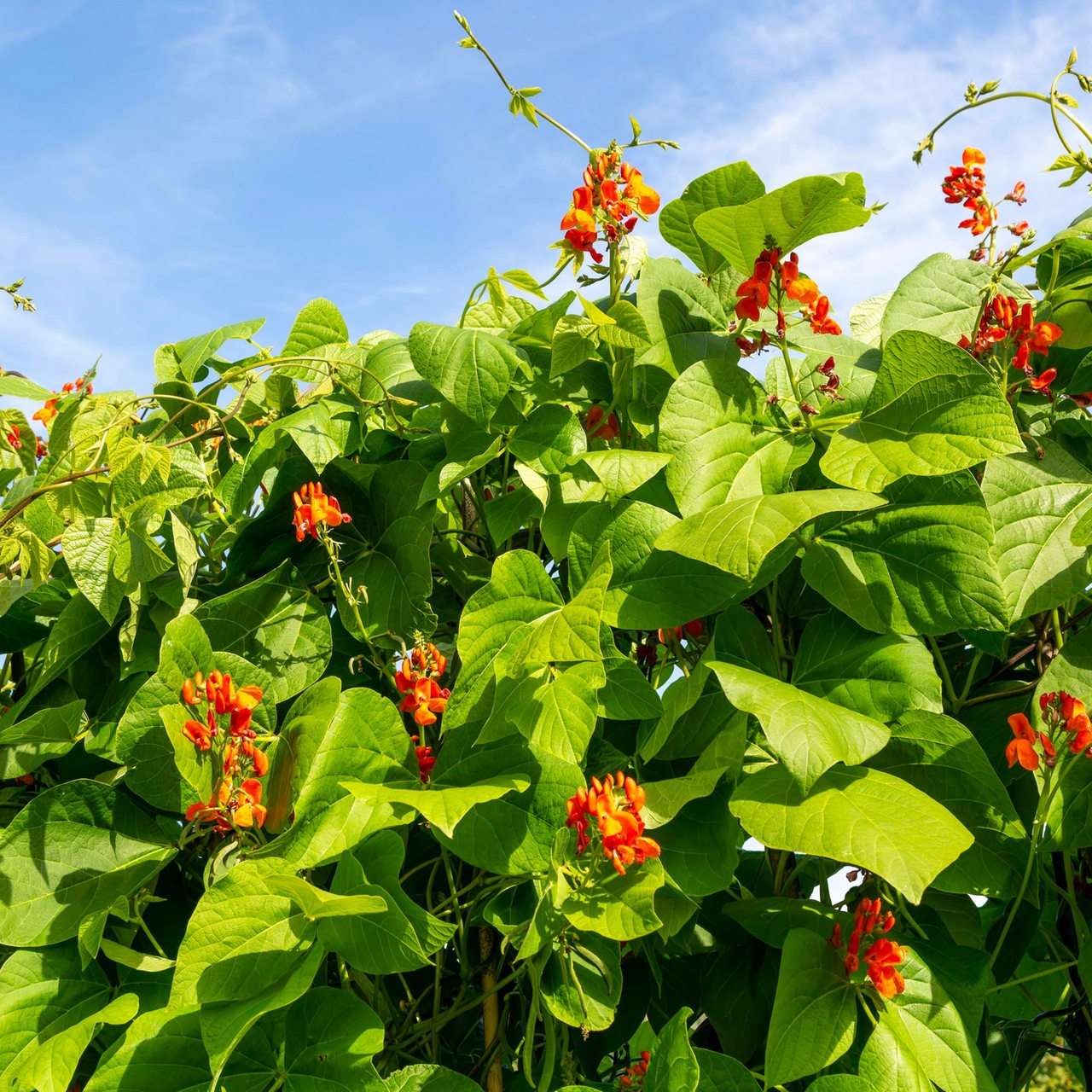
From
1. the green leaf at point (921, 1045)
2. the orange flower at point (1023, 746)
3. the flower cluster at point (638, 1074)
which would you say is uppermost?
the orange flower at point (1023, 746)

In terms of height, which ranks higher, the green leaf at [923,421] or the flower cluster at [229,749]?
the green leaf at [923,421]

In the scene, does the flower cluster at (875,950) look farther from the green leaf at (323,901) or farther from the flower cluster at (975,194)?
the flower cluster at (975,194)

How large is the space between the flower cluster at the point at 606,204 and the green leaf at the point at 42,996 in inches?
41.8

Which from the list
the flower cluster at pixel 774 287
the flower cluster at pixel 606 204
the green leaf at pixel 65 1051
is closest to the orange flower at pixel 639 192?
the flower cluster at pixel 606 204

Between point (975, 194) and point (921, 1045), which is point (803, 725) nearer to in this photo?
point (921, 1045)

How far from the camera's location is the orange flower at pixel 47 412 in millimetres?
1770

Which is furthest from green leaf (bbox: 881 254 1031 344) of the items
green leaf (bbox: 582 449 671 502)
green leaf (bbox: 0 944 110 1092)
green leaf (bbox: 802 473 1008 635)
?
green leaf (bbox: 0 944 110 1092)

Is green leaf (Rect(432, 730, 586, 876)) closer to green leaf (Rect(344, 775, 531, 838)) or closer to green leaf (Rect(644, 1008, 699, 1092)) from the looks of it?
green leaf (Rect(344, 775, 531, 838))

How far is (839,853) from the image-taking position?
942 mm

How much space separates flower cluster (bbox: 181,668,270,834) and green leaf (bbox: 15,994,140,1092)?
0.26 m

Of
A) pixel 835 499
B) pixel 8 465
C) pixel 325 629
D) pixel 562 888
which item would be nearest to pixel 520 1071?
pixel 562 888

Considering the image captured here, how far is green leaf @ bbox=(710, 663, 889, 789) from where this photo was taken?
94 cm

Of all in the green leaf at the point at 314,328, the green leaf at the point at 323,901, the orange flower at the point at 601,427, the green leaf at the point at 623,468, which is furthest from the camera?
the green leaf at the point at 314,328

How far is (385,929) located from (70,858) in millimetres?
502
